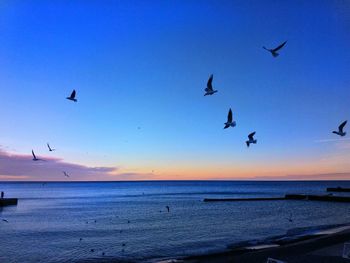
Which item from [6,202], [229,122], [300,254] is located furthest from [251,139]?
[6,202]

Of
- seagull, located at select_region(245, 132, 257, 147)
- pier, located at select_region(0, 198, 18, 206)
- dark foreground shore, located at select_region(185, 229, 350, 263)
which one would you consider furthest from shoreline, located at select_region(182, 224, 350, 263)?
pier, located at select_region(0, 198, 18, 206)

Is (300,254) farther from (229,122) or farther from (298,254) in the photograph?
(229,122)

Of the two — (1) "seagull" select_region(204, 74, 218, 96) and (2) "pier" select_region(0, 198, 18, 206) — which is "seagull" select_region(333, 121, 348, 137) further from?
(2) "pier" select_region(0, 198, 18, 206)

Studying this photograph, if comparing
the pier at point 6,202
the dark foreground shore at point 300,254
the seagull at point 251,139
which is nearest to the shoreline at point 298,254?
the dark foreground shore at point 300,254

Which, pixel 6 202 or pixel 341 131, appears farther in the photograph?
pixel 6 202

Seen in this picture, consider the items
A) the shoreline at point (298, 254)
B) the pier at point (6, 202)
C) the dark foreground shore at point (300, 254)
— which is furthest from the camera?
the pier at point (6, 202)

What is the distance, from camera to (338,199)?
285 ft

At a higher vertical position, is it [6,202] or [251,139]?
[251,139]

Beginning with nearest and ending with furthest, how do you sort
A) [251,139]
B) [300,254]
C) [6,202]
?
[300,254]
[251,139]
[6,202]

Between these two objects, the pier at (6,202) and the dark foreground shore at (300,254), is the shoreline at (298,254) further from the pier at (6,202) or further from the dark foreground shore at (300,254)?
the pier at (6,202)

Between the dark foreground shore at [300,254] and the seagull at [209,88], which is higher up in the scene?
the seagull at [209,88]

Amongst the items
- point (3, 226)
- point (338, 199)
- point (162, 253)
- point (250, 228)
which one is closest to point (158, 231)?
point (250, 228)

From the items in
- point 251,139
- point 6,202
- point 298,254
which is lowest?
point 6,202

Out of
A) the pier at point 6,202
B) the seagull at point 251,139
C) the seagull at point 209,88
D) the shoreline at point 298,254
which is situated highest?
the seagull at point 209,88
